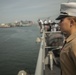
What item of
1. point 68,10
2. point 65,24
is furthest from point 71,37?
point 68,10

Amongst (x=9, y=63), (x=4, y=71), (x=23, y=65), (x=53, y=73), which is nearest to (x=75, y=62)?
(x=53, y=73)

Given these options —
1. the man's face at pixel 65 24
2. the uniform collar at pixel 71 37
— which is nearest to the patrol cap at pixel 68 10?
the man's face at pixel 65 24

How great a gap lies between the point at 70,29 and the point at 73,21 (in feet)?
0.36

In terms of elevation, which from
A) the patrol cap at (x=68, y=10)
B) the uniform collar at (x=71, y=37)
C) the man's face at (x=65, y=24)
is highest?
the patrol cap at (x=68, y=10)

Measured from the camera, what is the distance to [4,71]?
20.4m

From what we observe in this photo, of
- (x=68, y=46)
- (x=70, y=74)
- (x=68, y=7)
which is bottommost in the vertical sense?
(x=70, y=74)

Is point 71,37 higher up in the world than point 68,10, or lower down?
lower down

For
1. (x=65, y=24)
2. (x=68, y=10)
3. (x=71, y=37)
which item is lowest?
(x=71, y=37)

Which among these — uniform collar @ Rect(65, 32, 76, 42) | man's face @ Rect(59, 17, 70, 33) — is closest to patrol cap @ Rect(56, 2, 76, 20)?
man's face @ Rect(59, 17, 70, 33)

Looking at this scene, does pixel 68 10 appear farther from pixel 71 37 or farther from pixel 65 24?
pixel 71 37

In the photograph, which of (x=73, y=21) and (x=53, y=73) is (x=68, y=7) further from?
(x=53, y=73)

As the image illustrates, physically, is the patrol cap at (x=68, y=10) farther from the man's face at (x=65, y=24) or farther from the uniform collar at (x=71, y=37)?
the uniform collar at (x=71, y=37)

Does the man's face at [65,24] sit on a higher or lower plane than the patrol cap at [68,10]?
lower

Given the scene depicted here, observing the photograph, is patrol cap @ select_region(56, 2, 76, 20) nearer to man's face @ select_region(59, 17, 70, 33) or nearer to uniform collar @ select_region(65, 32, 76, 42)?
man's face @ select_region(59, 17, 70, 33)
